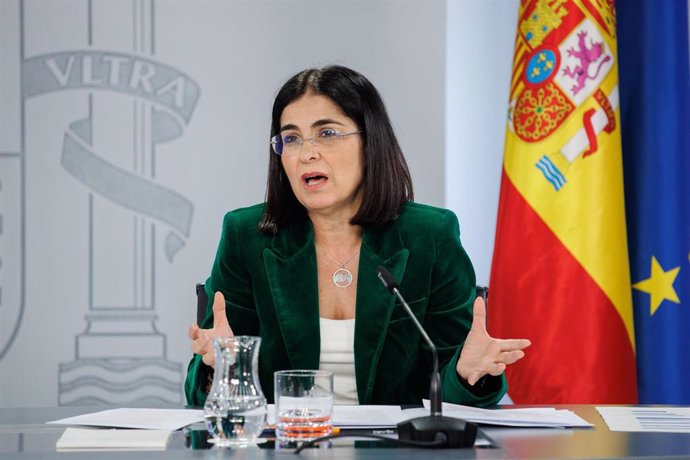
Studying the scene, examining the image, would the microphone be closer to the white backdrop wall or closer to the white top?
the white top

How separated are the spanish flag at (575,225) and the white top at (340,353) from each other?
102 cm

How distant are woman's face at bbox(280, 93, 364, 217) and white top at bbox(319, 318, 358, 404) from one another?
298 mm

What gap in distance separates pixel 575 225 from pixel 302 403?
5.74 feet

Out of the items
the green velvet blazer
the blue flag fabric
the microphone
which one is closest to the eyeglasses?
the green velvet blazer

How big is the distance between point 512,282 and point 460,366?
122 cm

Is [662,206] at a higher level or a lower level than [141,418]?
higher

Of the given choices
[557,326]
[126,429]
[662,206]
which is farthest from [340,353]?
[662,206]

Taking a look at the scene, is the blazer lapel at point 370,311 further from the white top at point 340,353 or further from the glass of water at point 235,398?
the glass of water at point 235,398

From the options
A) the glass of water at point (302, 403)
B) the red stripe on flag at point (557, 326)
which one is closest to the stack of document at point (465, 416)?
the glass of water at point (302, 403)

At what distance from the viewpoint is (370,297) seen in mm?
2020

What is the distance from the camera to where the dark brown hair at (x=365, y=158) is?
2176mm

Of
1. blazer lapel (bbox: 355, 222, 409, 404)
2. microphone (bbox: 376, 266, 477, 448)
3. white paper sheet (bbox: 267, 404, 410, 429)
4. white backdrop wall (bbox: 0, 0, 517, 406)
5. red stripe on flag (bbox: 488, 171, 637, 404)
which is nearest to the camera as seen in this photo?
microphone (bbox: 376, 266, 477, 448)

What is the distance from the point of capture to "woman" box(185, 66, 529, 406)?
79.1 inches

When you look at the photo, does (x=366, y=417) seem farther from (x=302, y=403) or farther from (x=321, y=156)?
(x=321, y=156)
